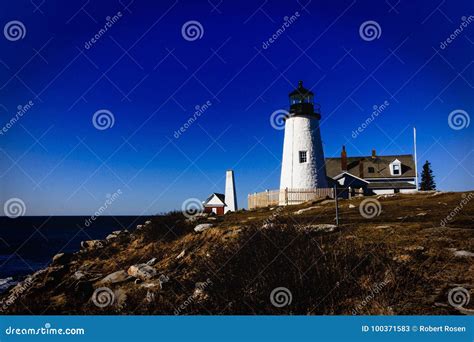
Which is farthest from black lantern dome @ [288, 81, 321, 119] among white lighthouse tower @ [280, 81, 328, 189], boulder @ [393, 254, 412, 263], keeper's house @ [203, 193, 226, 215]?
boulder @ [393, 254, 412, 263]

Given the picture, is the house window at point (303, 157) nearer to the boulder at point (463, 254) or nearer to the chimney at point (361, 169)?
the chimney at point (361, 169)

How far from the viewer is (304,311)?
4637 millimetres

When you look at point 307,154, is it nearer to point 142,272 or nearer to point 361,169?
point 361,169

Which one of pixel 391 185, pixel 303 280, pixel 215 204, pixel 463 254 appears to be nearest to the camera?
pixel 303 280

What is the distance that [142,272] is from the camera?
8109 mm

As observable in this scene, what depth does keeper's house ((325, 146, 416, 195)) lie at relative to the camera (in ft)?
106

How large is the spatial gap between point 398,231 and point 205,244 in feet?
16.2

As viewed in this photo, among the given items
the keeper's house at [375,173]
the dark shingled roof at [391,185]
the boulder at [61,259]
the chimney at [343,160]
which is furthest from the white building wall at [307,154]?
the boulder at [61,259]

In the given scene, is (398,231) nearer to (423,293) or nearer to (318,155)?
(423,293)

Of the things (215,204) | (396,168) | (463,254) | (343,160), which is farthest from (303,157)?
(463,254)

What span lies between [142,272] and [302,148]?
54.6 ft

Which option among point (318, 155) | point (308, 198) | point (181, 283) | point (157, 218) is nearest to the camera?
point (181, 283)

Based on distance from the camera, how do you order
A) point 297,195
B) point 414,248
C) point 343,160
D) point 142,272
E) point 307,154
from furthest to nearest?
1. point 343,160
2. point 307,154
3. point 297,195
4. point 142,272
5. point 414,248

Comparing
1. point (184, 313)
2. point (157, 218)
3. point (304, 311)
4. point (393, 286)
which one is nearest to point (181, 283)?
point (184, 313)
